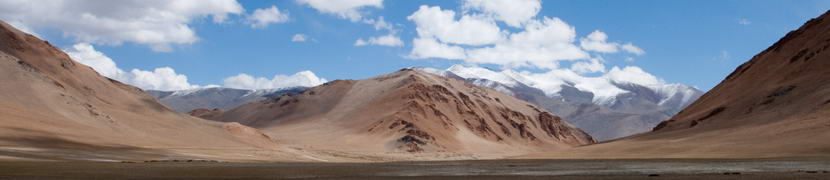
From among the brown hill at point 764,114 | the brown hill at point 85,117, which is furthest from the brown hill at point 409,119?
the brown hill at point 764,114

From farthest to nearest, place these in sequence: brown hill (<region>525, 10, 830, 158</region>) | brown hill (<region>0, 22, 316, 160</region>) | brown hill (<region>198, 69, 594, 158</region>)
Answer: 1. brown hill (<region>198, 69, 594, 158</region>)
2. brown hill (<region>0, 22, 316, 160</region>)
3. brown hill (<region>525, 10, 830, 158</region>)

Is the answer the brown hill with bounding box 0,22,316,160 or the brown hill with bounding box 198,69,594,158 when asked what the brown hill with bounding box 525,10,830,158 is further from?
the brown hill with bounding box 198,69,594,158

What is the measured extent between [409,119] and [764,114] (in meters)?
78.5

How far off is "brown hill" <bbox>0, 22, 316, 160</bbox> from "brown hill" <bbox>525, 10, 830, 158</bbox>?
33.0m

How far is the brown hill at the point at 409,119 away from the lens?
135m

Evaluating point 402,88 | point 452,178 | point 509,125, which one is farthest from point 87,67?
point 452,178

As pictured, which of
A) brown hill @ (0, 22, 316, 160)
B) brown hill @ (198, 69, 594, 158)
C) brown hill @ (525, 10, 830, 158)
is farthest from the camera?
brown hill @ (198, 69, 594, 158)

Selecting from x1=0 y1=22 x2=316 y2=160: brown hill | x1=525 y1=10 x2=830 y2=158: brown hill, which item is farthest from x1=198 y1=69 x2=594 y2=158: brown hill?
x1=525 y1=10 x2=830 y2=158: brown hill

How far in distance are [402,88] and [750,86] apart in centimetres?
8246

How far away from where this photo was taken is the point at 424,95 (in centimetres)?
15950

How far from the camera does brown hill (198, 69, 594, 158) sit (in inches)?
5300

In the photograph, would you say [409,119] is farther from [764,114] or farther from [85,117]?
[764,114]

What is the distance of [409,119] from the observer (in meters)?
142

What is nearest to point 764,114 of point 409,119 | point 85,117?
point 85,117
